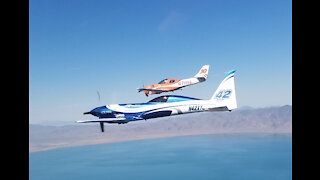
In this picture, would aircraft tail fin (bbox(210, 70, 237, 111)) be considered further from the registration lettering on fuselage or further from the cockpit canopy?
the cockpit canopy

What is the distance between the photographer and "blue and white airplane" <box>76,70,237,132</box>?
10875 mm

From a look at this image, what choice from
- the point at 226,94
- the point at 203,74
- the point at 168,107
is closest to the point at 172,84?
the point at 203,74

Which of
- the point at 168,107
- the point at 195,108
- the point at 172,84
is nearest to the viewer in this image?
the point at 168,107

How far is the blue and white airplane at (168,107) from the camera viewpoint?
35.7 feet

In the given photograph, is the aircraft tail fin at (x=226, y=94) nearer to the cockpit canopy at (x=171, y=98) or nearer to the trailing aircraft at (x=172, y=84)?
the cockpit canopy at (x=171, y=98)

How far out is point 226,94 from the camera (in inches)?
447

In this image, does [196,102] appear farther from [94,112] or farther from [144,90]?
[94,112]

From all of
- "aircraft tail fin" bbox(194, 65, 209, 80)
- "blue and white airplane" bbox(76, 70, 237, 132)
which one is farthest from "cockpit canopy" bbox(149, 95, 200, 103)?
"aircraft tail fin" bbox(194, 65, 209, 80)

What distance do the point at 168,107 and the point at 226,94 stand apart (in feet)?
8.28

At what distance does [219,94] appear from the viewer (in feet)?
37.7

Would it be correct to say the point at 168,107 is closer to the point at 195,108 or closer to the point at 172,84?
the point at 195,108
